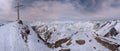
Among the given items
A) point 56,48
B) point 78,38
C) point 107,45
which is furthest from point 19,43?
point 107,45

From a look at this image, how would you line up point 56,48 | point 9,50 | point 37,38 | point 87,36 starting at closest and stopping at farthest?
1. point 9,50
2. point 37,38
3. point 56,48
4. point 87,36

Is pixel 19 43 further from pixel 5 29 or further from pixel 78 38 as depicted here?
pixel 78 38

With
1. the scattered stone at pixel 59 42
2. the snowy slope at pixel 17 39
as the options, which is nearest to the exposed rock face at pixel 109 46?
the scattered stone at pixel 59 42

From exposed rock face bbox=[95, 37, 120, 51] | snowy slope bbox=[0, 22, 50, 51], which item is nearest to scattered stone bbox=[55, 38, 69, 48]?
exposed rock face bbox=[95, 37, 120, 51]

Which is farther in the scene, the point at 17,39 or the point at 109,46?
the point at 109,46

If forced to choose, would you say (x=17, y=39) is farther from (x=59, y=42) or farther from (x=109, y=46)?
(x=109, y=46)

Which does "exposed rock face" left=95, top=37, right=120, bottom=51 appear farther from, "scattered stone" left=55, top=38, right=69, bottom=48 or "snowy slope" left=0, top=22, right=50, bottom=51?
"snowy slope" left=0, top=22, right=50, bottom=51

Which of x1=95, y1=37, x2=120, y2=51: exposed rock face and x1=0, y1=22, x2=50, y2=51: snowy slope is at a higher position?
x1=0, y1=22, x2=50, y2=51: snowy slope

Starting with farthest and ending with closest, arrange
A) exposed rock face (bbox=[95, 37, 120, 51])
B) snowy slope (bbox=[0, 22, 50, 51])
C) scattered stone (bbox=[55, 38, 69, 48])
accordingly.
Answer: exposed rock face (bbox=[95, 37, 120, 51]), scattered stone (bbox=[55, 38, 69, 48]), snowy slope (bbox=[0, 22, 50, 51])

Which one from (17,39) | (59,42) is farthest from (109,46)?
(17,39)

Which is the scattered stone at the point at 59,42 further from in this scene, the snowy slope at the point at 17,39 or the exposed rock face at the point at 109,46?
the snowy slope at the point at 17,39

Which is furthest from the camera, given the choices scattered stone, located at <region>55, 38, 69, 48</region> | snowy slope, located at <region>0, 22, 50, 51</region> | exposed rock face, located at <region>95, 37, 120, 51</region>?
exposed rock face, located at <region>95, 37, 120, 51</region>

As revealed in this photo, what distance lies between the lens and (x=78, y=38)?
2628 inches

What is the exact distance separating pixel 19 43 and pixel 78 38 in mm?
20802
